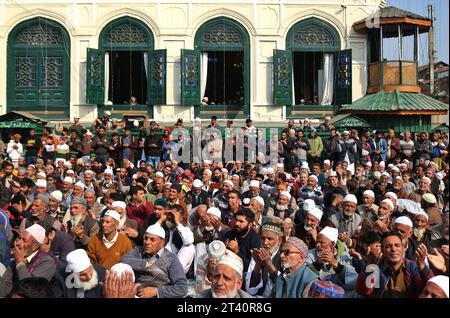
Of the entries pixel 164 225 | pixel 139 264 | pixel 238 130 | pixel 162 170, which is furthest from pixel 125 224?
pixel 238 130

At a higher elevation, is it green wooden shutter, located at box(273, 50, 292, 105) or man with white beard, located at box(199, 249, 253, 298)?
green wooden shutter, located at box(273, 50, 292, 105)

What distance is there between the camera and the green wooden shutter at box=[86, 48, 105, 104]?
23609 mm

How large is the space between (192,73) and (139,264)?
56.6 feet

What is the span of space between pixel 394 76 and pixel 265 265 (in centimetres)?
1793

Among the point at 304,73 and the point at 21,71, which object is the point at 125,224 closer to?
the point at 21,71

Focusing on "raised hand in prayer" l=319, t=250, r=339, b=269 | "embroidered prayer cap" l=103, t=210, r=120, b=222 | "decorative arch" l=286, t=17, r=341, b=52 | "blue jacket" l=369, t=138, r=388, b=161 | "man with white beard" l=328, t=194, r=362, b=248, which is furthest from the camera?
"decorative arch" l=286, t=17, r=341, b=52

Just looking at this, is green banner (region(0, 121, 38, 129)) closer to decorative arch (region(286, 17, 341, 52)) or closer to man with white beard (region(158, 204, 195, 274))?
decorative arch (region(286, 17, 341, 52))

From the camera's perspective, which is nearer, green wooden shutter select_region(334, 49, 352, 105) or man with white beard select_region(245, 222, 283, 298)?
man with white beard select_region(245, 222, 283, 298)

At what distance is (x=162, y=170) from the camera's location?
15.6m

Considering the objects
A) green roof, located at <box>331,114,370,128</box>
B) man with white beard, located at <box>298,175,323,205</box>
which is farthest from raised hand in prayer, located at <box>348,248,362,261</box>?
green roof, located at <box>331,114,370,128</box>

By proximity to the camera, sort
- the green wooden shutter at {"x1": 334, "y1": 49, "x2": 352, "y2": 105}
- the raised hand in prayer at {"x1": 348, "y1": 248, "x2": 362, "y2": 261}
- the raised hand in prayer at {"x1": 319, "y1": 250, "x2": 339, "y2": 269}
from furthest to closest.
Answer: the green wooden shutter at {"x1": 334, "y1": 49, "x2": 352, "y2": 105} → the raised hand in prayer at {"x1": 348, "y1": 248, "x2": 362, "y2": 261} → the raised hand in prayer at {"x1": 319, "y1": 250, "x2": 339, "y2": 269}

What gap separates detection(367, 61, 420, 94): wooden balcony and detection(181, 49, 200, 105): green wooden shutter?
19.7 ft

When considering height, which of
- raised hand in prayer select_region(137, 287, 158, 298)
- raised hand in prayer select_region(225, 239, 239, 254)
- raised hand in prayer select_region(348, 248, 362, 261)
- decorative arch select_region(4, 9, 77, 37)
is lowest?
raised hand in prayer select_region(137, 287, 158, 298)

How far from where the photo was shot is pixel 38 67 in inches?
942
